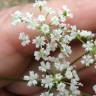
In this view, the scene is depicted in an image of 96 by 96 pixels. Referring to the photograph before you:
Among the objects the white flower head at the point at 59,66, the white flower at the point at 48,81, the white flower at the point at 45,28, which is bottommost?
the white flower at the point at 48,81

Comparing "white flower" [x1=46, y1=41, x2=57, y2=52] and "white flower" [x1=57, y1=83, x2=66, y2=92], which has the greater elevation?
"white flower" [x1=46, y1=41, x2=57, y2=52]

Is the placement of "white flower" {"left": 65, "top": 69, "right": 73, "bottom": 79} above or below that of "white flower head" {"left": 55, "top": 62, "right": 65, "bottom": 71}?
below

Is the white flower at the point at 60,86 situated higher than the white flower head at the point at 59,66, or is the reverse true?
the white flower head at the point at 59,66

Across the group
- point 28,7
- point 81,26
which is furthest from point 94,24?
point 28,7

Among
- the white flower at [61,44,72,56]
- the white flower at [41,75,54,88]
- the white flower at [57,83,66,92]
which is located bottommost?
the white flower at [57,83,66,92]

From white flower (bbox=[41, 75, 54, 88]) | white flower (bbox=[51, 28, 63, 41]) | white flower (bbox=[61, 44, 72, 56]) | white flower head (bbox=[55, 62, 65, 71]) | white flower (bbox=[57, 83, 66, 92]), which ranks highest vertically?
white flower (bbox=[51, 28, 63, 41])

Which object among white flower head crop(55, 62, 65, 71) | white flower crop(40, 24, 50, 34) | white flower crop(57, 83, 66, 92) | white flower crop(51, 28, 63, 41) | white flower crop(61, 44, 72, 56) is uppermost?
white flower crop(40, 24, 50, 34)

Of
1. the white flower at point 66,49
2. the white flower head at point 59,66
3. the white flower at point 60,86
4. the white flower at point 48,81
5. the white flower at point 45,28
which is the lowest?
the white flower at point 60,86

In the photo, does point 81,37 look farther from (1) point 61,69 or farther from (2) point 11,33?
(2) point 11,33

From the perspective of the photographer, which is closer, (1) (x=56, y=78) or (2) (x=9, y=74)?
(1) (x=56, y=78)

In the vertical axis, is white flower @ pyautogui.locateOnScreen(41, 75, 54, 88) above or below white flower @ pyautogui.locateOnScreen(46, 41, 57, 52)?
below

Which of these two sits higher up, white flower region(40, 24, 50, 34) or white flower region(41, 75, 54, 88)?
white flower region(40, 24, 50, 34)
